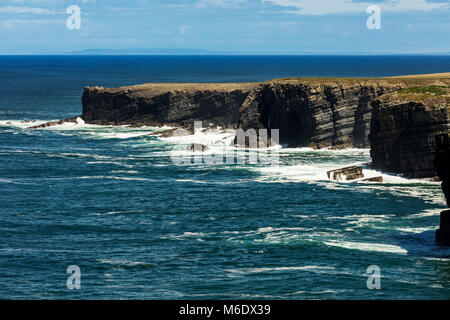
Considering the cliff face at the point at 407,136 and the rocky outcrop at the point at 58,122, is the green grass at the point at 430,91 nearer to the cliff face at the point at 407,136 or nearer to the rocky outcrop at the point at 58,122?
the cliff face at the point at 407,136

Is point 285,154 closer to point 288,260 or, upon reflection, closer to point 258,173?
point 258,173

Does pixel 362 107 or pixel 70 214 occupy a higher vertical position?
→ pixel 362 107

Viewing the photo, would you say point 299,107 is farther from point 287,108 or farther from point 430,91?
point 430,91

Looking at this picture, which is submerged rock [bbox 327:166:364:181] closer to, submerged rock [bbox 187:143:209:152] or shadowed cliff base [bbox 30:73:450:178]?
shadowed cliff base [bbox 30:73:450:178]

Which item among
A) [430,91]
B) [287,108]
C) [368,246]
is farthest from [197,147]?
[368,246]
